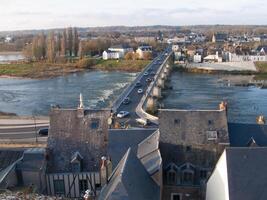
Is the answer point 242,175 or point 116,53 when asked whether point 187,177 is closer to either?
point 242,175

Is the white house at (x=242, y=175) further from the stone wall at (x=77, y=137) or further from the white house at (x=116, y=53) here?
the white house at (x=116, y=53)

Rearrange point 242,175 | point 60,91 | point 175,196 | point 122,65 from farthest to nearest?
point 122,65 < point 60,91 < point 175,196 < point 242,175

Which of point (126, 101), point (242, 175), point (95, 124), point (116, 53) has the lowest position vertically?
point (126, 101)

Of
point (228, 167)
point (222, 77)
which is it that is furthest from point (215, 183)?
point (222, 77)

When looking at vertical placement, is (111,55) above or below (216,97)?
above

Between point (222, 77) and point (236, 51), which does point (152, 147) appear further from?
point (236, 51)

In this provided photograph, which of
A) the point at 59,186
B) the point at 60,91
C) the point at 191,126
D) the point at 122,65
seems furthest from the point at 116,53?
the point at 191,126
